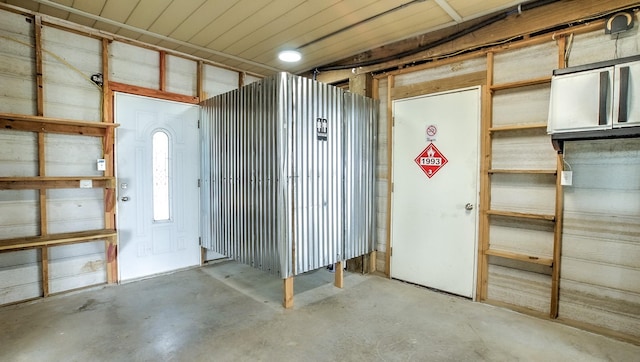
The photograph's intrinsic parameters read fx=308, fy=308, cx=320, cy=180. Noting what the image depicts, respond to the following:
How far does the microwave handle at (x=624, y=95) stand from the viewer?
2.23 m

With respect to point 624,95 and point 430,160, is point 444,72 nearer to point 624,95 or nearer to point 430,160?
point 430,160

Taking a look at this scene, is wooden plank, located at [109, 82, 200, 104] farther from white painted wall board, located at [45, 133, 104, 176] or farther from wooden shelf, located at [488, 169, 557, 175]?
wooden shelf, located at [488, 169, 557, 175]

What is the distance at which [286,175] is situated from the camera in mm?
3148

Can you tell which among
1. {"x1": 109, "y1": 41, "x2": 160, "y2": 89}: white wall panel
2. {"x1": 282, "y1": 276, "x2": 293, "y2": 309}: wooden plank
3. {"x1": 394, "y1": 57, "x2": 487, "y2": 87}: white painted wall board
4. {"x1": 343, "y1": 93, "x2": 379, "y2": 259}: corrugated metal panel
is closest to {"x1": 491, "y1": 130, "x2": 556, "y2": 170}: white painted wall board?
{"x1": 394, "y1": 57, "x2": 487, "y2": 87}: white painted wall board

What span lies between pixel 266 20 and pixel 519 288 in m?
3.79

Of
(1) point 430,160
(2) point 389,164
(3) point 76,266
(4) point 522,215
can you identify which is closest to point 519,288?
(4) point 522,215

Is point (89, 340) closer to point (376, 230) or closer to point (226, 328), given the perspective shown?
point (226, 328)

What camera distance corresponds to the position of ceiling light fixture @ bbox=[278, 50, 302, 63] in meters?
4.19

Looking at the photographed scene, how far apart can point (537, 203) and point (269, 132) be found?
9.05 ft

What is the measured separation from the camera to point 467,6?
2951mm

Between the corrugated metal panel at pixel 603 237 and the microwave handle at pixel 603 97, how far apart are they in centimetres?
44

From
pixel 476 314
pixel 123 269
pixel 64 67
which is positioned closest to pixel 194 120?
pixel 64 67

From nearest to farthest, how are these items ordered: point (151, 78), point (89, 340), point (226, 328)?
point (89, 340), point (226, 328), point (151, 78)

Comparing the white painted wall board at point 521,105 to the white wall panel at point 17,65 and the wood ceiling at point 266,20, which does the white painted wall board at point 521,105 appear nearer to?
the wood ceiling at point 266,20
